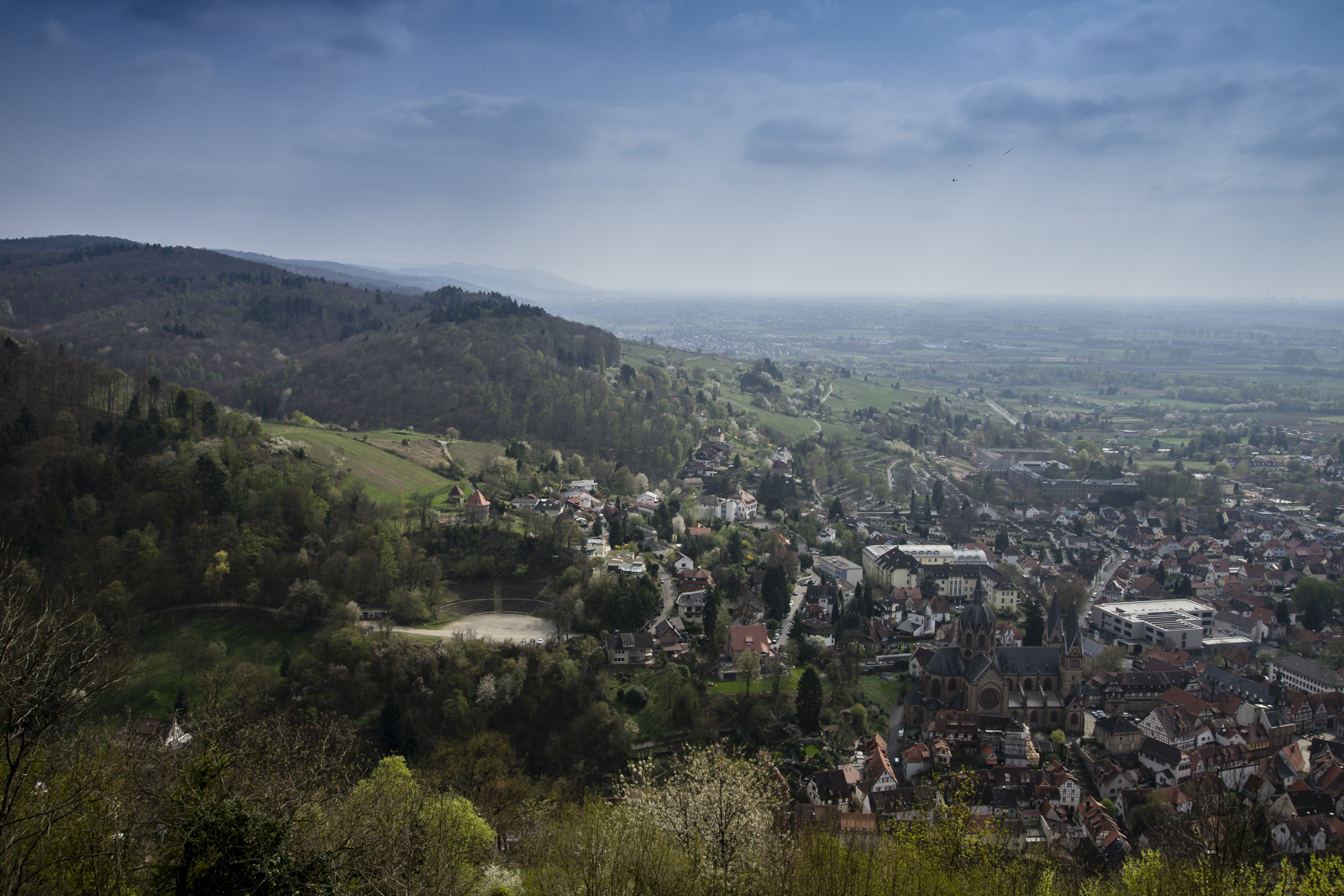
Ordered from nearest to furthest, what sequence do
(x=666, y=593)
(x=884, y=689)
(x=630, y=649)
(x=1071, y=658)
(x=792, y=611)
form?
1. (x=1071, y=658)
2. (x=630, y=649)
3. (x=884, y=689)
4. (x=666, y=593)
5. (x=792, y=611)

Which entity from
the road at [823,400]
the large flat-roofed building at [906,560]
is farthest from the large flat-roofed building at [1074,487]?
the large flat-roofed building at [906,560]

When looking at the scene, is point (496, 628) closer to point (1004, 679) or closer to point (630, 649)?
point (630, 649)

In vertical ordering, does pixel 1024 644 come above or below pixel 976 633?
below

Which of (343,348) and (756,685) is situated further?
(343,348)

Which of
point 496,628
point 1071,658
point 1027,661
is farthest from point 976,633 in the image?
point 496,628

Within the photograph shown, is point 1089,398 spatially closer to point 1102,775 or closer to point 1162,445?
point 1162,445

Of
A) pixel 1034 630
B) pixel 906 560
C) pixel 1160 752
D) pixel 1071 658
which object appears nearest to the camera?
pixel 1160 752

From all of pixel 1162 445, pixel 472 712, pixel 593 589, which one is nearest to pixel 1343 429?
pixel 1162 445

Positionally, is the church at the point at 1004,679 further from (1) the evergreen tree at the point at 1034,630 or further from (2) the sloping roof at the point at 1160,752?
(2) the sloping roof at the point at 1160,752

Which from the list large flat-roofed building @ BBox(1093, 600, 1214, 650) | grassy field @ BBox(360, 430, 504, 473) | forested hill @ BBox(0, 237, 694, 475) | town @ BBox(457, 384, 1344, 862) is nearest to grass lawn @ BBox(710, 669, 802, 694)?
town @ BBox(457, 384, 1344, 862)
